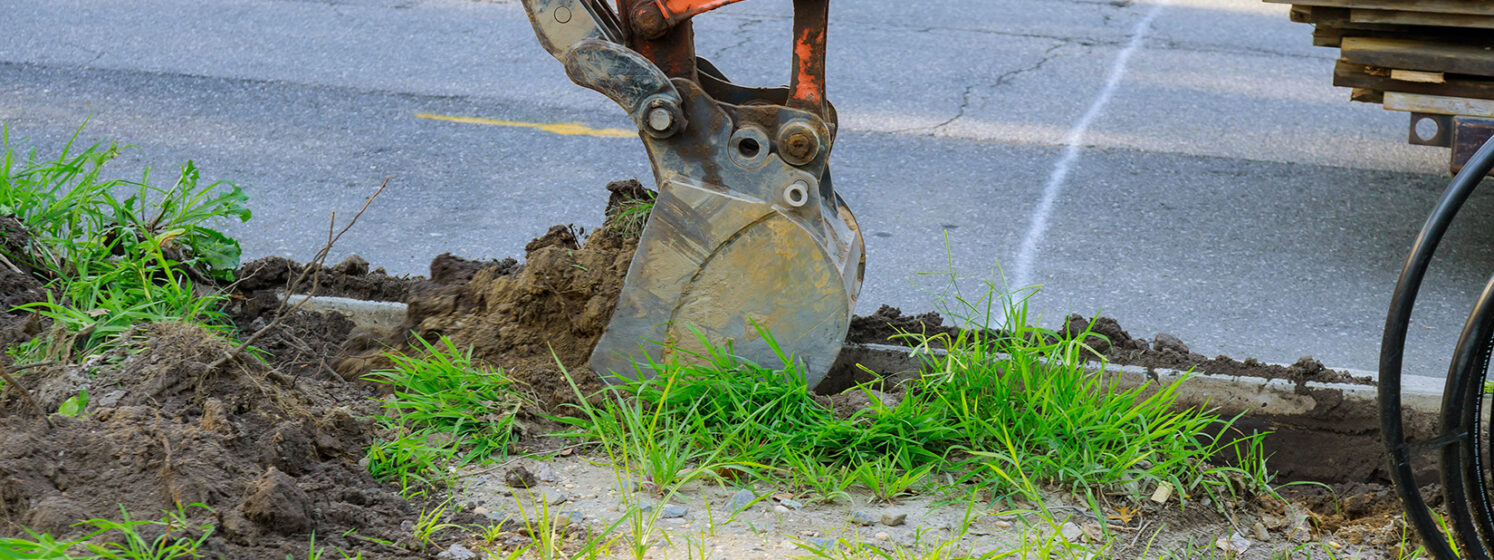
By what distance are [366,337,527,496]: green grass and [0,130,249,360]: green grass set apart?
64 cm

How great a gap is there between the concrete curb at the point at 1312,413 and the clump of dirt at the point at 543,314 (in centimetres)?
85

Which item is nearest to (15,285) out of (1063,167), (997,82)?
(1063,167)

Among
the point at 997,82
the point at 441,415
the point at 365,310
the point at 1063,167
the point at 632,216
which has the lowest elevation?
the point at 441,415

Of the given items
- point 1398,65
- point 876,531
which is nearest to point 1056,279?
point 1398,65

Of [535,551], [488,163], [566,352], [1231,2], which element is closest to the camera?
[535,551]

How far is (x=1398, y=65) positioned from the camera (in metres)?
4.69

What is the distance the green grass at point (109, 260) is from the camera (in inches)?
125

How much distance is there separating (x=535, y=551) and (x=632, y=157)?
373 cm

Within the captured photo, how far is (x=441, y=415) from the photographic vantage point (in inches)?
118

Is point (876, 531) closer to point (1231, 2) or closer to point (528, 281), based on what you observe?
point (528, 281)

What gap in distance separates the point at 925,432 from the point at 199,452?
1.63 meters

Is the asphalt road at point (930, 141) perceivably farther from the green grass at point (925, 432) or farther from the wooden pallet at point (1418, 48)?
the wooden pallet at point (1418, 48)

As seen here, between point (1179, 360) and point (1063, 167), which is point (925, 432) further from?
point (1063, 167)

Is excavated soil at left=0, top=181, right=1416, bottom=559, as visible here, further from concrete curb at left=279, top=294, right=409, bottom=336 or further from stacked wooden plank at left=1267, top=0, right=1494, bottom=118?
stacked wooden plank at left=1267, top=0, right=1494, bottom=118
